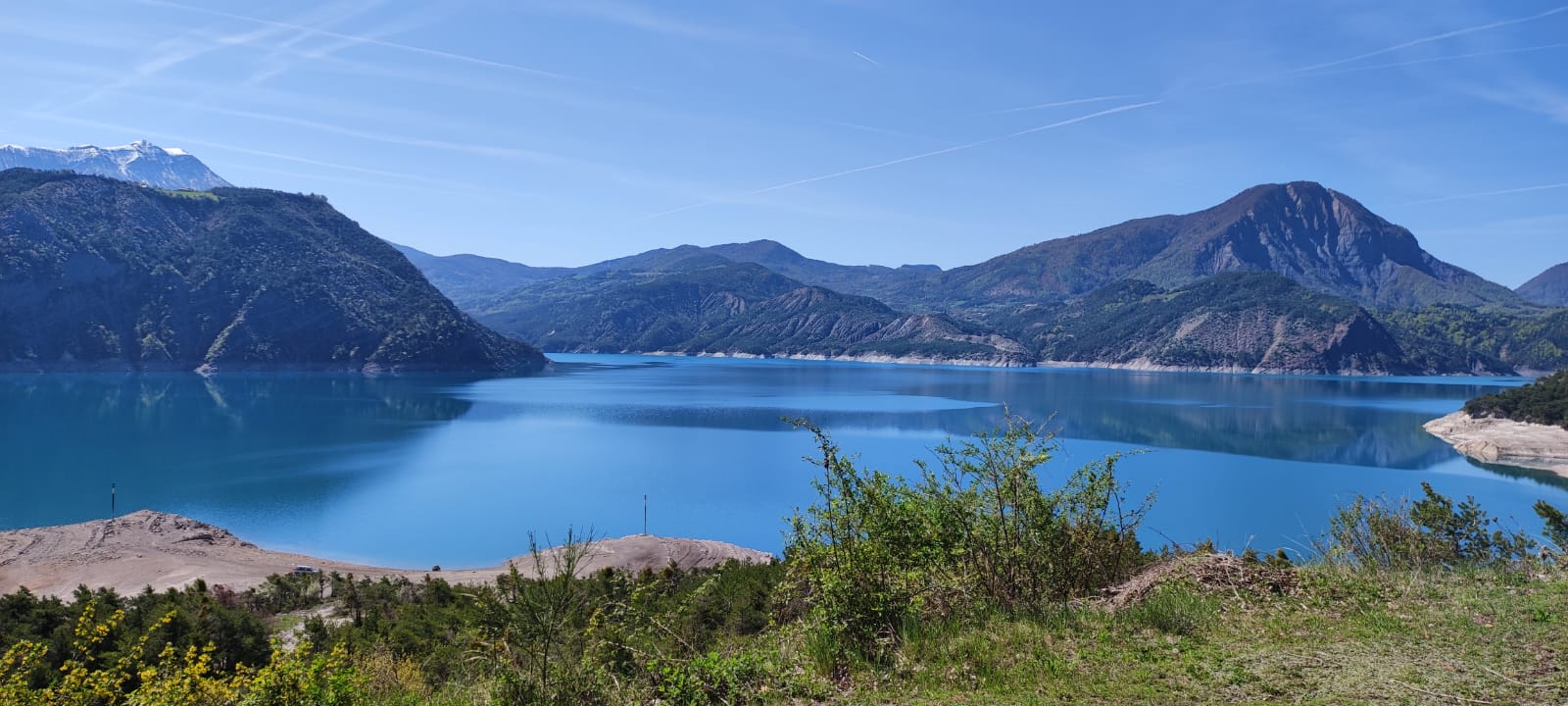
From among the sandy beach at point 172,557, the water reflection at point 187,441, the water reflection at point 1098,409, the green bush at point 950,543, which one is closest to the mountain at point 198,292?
the water reflection at point 187,441

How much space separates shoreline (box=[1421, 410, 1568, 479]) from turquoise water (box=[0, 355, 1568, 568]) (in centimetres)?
238

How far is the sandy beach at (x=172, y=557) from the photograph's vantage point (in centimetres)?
2330

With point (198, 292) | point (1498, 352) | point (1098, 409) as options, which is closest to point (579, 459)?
point (1098, 409)

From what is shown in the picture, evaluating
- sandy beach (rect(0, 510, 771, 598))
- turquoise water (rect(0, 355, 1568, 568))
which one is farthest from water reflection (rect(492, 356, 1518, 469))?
sandy beach (rect(0, 510, 771, 598))

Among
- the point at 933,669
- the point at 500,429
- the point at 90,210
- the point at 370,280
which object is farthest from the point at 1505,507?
the point at 90,210

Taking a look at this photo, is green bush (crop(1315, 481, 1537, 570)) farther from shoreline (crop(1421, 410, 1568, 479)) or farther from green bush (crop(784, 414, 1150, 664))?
shoreline (crop(1421, 410, 1568, 479))

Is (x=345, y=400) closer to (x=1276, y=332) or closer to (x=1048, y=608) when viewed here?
(x=1048, y=608)

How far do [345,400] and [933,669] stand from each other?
3616 inches

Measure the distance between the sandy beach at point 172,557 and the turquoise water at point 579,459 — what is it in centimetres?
227

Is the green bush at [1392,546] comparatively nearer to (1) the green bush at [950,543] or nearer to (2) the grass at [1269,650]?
(2) the grass at [1269,650]

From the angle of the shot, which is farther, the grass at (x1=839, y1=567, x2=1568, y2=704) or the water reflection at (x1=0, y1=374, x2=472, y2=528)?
the water reflection at (x1=0, y1=374, x2=472, y2=528)

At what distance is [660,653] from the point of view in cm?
595

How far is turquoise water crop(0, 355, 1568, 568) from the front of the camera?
3331 centimetres

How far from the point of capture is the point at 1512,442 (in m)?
53.9
